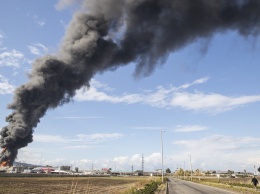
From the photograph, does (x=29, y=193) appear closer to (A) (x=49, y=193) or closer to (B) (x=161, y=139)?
(A) (x=49, y=193)

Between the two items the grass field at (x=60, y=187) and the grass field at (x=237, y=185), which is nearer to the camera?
the grass field at (x=60, y=187)

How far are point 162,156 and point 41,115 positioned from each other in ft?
102

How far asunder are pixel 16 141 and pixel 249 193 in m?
37.8

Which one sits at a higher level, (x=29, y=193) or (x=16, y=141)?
(x=16, y=141)

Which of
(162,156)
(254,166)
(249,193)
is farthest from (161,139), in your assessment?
(249,193)

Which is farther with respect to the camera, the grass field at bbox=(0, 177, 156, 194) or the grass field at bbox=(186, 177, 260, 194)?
the grass field at bbox=(186, 177, 260, 194)

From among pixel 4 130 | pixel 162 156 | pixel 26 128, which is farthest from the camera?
pixel 162 156

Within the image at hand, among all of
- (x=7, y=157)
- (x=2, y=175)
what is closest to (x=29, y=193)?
(x=7, y=157)

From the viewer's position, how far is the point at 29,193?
116ft

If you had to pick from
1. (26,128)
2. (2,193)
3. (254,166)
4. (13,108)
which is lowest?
(2,193)

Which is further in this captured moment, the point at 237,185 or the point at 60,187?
the point at 237,185

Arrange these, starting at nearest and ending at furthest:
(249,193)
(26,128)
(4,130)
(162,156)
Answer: (249,193) < (26,128) < (4,130) < (162,156)

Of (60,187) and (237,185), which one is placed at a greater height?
(237,185)

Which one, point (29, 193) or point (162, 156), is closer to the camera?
point (29, 193)
